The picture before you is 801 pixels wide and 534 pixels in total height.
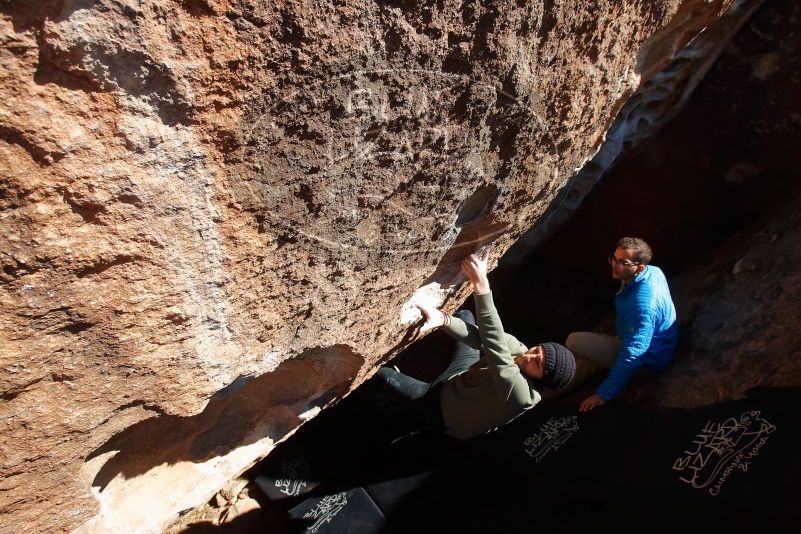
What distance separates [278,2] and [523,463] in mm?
1337

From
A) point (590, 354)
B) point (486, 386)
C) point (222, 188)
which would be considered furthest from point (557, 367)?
point (222, 188)

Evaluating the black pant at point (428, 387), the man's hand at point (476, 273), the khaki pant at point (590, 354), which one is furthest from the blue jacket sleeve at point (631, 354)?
the man's hand at point (476, 273)

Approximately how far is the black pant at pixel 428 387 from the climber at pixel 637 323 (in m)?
0.40

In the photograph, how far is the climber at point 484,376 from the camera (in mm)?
1562

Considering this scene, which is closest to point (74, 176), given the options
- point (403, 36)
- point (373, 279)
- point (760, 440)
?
point (403, 36)

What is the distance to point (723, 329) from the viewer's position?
202 centimetres

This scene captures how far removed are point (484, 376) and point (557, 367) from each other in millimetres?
210

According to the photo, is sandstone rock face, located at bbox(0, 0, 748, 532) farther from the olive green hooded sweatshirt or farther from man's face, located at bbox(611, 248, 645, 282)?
man's face, located at bbox(611, 248, 645, 282)

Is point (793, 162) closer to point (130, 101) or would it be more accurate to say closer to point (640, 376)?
point (640, 376)

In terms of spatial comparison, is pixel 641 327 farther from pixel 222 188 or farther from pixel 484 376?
pixel 222 188

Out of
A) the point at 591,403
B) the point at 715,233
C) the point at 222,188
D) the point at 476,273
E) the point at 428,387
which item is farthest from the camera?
the point at 715,233

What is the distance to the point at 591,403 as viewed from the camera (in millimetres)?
1823


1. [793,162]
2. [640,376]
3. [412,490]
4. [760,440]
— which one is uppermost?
[793,162]

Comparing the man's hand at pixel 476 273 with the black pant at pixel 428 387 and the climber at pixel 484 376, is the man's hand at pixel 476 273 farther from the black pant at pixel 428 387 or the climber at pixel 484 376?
the black pant at pixel 428 387
